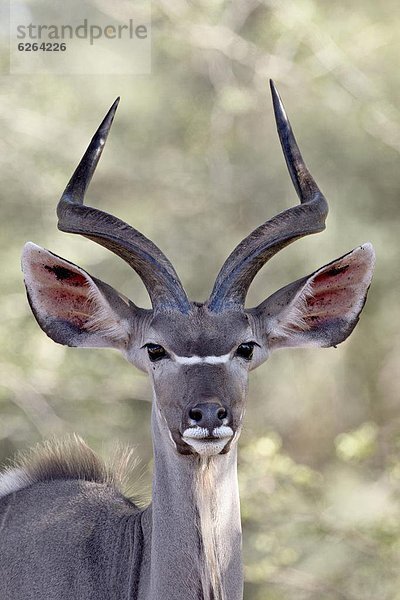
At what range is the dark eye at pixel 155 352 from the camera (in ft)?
14.5

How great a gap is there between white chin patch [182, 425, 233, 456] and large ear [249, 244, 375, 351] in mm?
653

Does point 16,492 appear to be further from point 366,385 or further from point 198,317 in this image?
point 366,385

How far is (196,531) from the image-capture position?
4305mm

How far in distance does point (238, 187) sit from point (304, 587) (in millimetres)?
4162

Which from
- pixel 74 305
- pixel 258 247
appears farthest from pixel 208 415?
pixel 74 305

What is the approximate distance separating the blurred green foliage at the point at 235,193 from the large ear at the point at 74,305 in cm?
594

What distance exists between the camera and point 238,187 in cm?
1279

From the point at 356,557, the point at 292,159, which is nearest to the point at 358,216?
the point at 356,557

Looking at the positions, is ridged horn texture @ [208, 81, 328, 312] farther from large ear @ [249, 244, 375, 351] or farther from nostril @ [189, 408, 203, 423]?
nostril @ [189, 408, 203, 423]

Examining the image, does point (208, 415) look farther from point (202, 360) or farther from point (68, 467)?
point (68, 467)

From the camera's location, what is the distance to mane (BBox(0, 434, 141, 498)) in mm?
5297

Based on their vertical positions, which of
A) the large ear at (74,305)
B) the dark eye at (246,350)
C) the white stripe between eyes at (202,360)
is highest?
the large ear at (74,305)

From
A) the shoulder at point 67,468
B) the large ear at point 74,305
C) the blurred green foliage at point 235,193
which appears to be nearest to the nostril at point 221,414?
the large ear at point 74,305

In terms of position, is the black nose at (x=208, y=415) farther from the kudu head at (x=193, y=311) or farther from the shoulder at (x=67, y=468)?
the shoulder at (x=67, y=468)
